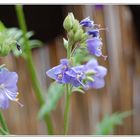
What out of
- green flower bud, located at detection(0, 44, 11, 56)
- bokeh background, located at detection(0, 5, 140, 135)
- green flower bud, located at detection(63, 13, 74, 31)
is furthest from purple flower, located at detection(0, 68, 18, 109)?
bokeh background, located at detection(0, 5, 140, 135)

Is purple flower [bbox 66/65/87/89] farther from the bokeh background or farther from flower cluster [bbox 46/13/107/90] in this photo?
the bokeh background

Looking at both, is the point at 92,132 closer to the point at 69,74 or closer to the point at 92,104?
the point at 92,104

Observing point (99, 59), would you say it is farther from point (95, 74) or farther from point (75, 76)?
point (75, 76)

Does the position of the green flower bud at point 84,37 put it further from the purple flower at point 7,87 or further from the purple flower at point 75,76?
the purple flower at point 7,87

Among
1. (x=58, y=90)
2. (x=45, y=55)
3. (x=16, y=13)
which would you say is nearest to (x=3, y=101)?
(x=58, y=90)

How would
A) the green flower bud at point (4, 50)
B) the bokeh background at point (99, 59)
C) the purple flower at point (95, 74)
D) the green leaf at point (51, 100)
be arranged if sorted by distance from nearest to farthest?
1. the green flower bud at point (4, 50)
2. the purple flower at point (95, 74)
3. the green leaf at point (51, 100)
4. the bokeh background at point (99, 59)

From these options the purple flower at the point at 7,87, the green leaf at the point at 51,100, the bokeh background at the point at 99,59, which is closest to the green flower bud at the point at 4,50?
the purple flower at the point at 7,87
